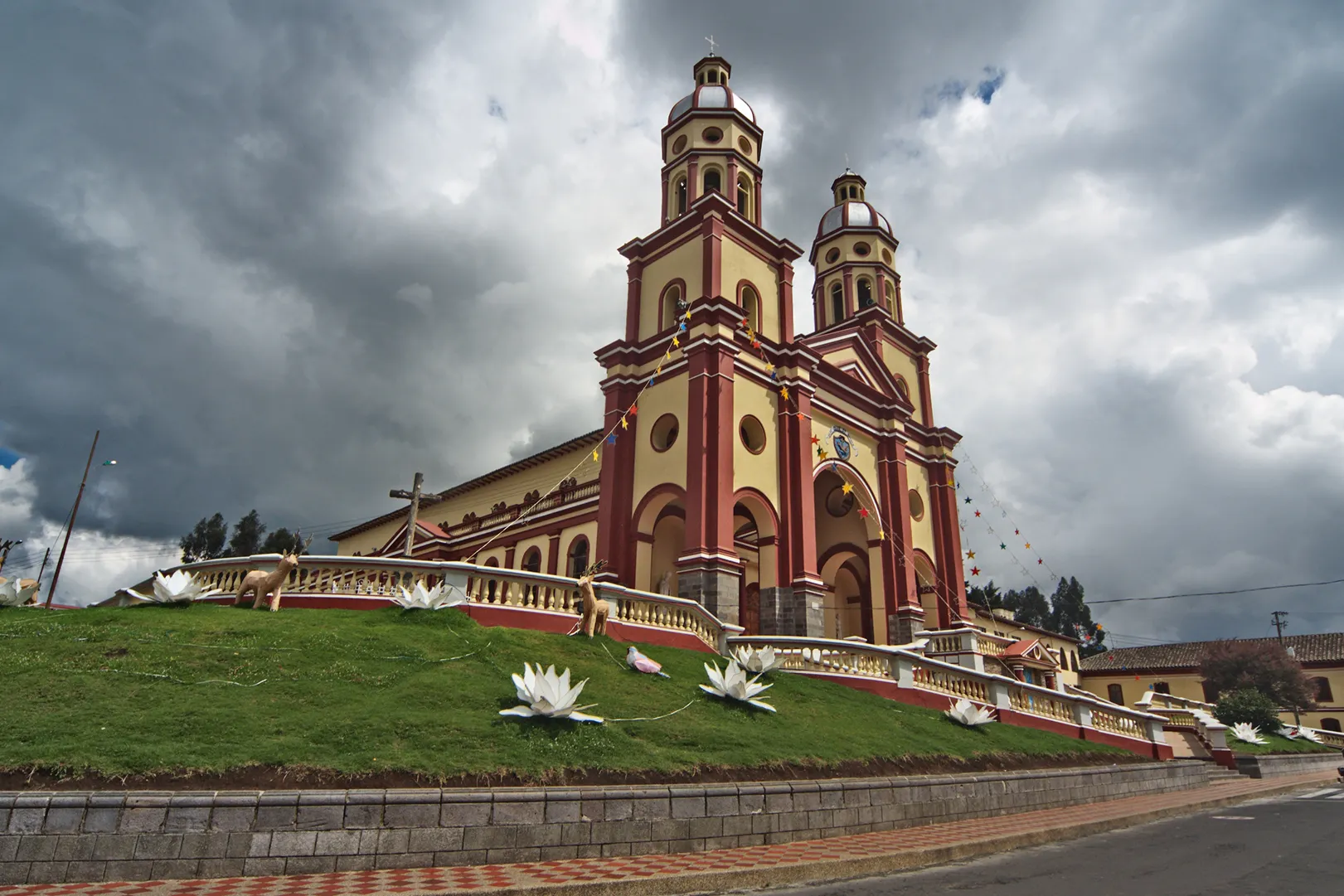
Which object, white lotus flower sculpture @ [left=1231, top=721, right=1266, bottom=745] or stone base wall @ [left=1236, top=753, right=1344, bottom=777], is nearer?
stone base wall @ [left=1236, top=753, right=1344, bottom=777]

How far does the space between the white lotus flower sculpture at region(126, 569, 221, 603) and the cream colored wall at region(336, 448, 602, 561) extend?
13963 millimetres

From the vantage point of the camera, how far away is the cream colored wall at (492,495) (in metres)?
29.4

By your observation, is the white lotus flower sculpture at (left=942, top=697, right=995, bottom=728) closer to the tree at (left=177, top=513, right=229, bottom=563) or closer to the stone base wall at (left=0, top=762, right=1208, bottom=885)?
the stone base wall at (left=0, top=762, right=1208, bottom=885)

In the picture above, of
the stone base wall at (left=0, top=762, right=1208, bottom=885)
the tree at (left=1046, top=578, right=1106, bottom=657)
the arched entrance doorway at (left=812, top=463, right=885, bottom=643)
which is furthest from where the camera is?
the tree at (left=1046, top=578, right=1106, bottom=657)

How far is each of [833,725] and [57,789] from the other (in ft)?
29.8

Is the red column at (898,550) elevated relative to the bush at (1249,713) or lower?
elevated

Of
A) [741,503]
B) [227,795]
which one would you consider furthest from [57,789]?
[741,503]

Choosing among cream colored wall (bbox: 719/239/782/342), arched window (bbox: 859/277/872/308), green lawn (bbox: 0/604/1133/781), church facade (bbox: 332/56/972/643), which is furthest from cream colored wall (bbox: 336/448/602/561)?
green lawn (bbox: 0/604/1133/781)

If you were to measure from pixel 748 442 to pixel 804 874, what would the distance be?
16331mm

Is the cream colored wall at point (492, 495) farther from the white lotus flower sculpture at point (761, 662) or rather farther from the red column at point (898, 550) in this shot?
the white lotus flower sculpture at point (761, 662)

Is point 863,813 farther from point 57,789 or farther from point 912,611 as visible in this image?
point 912,611

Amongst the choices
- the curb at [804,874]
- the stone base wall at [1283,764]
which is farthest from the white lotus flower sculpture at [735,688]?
the stone base wall at [1283,764]

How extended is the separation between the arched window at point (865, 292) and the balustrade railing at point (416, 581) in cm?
2180

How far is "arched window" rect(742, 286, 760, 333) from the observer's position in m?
23.9
